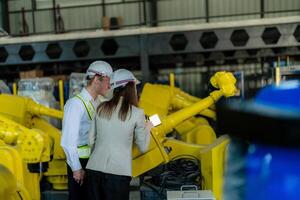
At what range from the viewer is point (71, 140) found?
3.92m

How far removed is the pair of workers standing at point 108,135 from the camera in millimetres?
3723

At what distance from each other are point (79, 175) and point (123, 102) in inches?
28.9

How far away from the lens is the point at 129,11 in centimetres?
1286

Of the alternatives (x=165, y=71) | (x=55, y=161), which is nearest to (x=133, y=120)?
(x=55, y=161)

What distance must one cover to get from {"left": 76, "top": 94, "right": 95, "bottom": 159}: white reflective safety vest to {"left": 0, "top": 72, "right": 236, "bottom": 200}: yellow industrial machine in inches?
16.1

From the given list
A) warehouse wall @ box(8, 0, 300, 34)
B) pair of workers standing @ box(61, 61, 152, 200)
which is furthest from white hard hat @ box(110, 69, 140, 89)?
warehouse wall @ box(8, 0, 300, 34)

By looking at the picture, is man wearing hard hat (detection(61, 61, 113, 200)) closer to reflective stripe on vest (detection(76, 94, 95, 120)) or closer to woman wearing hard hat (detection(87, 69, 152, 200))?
reflective stripe on vest (detection(76, 94, 95, 120))

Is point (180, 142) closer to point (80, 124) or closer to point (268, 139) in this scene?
point (80, 124)

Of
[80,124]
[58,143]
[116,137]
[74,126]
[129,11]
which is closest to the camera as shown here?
[116,137]

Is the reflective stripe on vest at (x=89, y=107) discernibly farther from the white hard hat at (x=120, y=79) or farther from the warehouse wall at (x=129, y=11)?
the warehouse wall at (x=129, y=11)

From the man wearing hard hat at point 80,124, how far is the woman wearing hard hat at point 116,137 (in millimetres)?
158

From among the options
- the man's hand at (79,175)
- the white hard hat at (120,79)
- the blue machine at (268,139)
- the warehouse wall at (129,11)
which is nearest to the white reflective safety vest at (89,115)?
the man's hand at (79,175)

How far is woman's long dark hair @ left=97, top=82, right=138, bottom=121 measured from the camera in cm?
373

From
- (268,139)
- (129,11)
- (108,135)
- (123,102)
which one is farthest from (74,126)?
(129,11)
